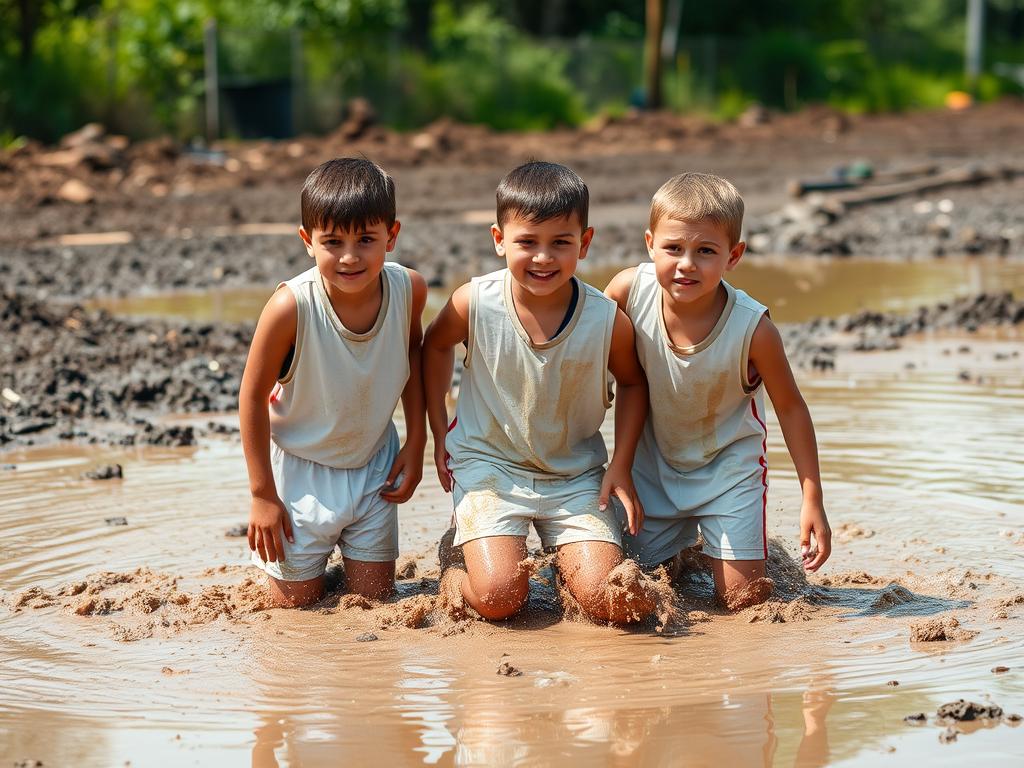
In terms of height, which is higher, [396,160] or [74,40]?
[74,40]

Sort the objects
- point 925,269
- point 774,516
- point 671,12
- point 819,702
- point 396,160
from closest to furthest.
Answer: point 819,702
point 774,516
point 925,269
point 396,160
point 671,12

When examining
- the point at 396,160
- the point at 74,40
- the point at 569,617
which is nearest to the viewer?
the point at 569,617

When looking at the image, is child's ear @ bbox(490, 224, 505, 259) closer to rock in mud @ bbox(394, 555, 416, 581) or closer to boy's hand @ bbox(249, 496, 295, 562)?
boy's hand @ bbox(249, 496, 295, 562)

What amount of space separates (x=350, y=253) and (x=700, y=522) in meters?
1.44

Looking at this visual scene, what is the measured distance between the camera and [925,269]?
485 inches

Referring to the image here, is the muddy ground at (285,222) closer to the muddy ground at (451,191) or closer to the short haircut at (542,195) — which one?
the muddy ground at (451,191)

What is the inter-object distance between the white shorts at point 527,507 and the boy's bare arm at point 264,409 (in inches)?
23.5

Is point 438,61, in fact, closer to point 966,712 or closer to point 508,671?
point 508,671

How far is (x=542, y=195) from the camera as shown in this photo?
14.4 ft

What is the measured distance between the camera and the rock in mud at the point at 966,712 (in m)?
3.52

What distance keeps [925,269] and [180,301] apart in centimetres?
621

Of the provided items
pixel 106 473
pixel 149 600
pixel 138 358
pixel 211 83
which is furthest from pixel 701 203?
pixel 211 83

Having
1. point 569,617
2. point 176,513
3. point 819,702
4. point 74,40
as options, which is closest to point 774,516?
point 569,617

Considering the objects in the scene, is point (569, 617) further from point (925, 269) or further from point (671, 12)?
point (671, 12)
